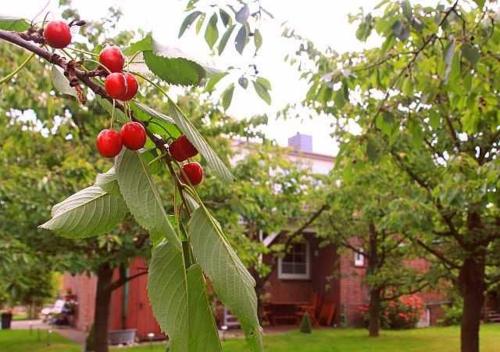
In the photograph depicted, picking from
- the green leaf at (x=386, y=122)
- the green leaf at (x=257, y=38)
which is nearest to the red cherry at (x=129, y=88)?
the green leaf at (x=257, y=38)

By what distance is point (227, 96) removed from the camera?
3.42 meters

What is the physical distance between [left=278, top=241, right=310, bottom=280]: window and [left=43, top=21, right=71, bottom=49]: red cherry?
20.0 meters

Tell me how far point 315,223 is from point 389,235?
2.04 meters

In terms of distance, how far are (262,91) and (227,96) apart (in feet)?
1.10

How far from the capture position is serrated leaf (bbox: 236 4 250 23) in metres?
3.11

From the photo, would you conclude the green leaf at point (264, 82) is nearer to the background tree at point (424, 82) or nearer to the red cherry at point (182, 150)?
the background tree at point (424, 82)

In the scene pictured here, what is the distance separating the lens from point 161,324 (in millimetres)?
699

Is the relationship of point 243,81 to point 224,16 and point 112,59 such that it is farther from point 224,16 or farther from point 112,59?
point 112,59

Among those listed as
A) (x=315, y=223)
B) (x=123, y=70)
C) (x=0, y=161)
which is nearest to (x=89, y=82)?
(x=123, y=70)

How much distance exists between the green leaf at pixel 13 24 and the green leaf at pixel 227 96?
A: 7.98 feet

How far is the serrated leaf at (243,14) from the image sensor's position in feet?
10.2

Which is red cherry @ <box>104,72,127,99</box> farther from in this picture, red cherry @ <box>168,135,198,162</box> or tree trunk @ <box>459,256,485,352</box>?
tree trunk @ <box>459,256,485,352</box>

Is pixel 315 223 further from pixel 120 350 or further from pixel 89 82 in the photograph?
pixel 89 82

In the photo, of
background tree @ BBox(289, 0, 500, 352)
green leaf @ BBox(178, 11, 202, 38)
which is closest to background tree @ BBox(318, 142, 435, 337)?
background tree @ BBox(289, 0, 500, 352)
